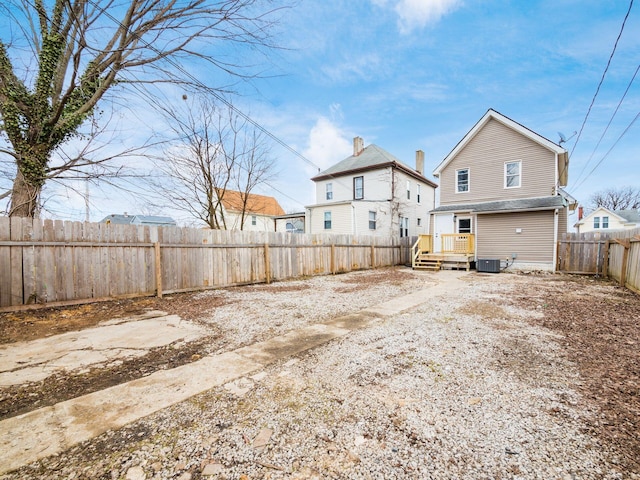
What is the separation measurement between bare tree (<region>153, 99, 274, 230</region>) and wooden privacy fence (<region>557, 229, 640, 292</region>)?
14.8 m

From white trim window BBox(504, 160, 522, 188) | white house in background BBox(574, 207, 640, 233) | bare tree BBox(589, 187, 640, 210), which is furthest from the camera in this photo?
bare tree BBox(589, 187, 640, 210)

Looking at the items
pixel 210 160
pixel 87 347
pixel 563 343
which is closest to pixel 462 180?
pixel 563 343

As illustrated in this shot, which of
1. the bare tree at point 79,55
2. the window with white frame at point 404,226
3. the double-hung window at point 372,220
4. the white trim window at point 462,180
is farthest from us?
the window with white frame at point 404,226

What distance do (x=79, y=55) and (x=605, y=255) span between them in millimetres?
17645

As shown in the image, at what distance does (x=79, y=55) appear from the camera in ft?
Answer: 19.3

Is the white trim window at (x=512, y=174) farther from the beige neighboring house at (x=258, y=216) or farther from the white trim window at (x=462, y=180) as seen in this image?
the beige neighboring house at (x=258, y=216)

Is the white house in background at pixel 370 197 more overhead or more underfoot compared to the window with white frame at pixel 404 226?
more overhead

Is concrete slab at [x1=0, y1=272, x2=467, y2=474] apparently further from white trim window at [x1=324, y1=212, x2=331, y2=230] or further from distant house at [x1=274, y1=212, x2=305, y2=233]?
distant house at [x1=274, y1=212, x2=305, y2=233]

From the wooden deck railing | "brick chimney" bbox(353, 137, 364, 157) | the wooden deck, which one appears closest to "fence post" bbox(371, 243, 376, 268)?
the wooden deck

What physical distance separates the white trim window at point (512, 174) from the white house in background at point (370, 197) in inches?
273

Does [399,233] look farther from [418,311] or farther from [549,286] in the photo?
[418,311]

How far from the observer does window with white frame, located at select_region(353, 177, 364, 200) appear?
21000 millimetres

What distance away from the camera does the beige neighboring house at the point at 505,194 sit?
12.7 m

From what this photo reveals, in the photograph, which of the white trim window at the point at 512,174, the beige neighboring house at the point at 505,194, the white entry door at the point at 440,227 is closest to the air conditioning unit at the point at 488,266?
the beige neighboring house at the point at 505,194
